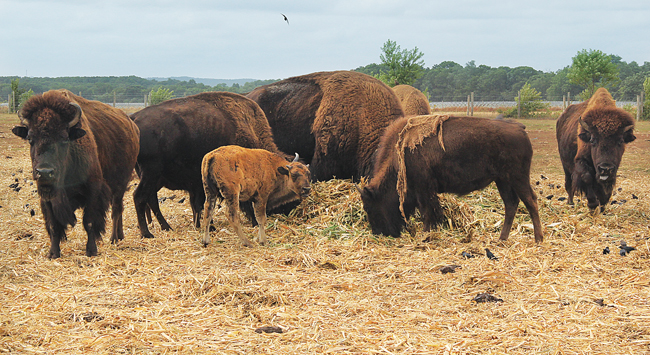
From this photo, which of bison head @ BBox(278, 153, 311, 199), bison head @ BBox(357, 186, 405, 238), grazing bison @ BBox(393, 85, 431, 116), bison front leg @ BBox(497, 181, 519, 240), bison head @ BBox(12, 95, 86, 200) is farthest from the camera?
grazing bison @ BBox(393, 85, 431, 116)

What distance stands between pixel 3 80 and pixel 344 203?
2122 inches

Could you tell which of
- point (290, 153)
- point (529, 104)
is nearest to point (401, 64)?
point (529, 104)

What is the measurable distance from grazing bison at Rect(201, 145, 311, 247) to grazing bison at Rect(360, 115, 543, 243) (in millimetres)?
1073

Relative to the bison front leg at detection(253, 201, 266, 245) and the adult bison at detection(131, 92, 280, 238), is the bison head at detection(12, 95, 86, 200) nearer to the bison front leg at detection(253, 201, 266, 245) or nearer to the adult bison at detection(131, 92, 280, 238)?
the adult bison at detection(131, 92, 280, 238)

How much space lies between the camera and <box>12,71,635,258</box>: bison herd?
237 inches

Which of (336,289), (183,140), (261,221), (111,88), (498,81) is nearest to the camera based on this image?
(336,289)

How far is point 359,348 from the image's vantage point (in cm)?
363

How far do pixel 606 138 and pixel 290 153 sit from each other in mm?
5186

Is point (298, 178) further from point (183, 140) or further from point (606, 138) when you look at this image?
point (606, 138)

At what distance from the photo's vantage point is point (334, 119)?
9.04 meters

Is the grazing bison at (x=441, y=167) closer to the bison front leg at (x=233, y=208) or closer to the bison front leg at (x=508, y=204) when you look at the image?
the bison front leg at (x=508, y=204)

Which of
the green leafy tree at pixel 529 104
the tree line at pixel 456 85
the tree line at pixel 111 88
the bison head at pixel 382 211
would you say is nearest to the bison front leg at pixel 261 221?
the bison head at pixel 382 211

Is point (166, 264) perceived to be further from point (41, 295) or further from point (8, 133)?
point (8, 133)

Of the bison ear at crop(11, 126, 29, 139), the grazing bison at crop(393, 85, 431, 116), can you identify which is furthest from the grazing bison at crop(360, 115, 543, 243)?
the grazing bison at crop(393, 85, 431, 116)
